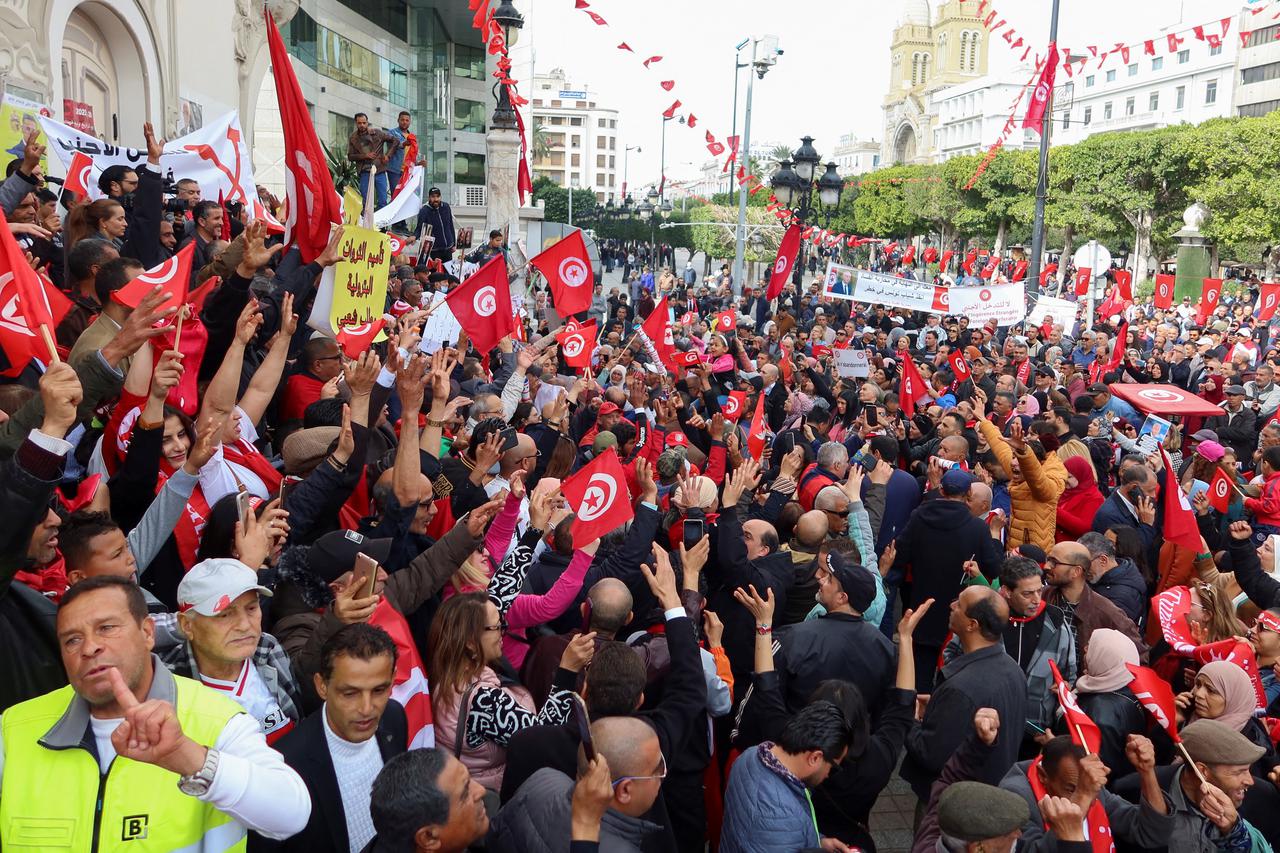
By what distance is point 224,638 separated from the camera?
122 inches

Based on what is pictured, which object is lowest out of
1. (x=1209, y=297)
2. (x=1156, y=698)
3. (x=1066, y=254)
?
(x=1156, y=698)

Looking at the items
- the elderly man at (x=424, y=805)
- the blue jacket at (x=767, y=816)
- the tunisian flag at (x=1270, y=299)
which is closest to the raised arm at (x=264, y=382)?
the elderly man at (x=424, y=805)

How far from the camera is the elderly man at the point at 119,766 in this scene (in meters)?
2.27

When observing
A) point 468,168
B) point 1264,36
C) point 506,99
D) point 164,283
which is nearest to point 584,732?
point 164,283

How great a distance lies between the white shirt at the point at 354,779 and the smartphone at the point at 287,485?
1.80 m

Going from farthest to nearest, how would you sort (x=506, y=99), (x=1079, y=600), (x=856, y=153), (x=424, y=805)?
1. (x=856, y=153)
2. (x=506, y=99)
3. (x=1079, y=600)
4. (x=424, y=805)

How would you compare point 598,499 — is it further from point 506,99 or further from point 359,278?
point 506,99

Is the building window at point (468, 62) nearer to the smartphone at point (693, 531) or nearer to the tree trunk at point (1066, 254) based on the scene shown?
the tree trunk at point (1066, 254)

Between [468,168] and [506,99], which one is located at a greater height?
[468,168]

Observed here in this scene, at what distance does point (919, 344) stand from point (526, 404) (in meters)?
11.5

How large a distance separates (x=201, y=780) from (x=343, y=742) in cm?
78

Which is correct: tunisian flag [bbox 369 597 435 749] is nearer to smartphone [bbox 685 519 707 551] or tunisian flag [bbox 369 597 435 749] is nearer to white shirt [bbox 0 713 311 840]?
white shirt [bbox 0 713 311 840]

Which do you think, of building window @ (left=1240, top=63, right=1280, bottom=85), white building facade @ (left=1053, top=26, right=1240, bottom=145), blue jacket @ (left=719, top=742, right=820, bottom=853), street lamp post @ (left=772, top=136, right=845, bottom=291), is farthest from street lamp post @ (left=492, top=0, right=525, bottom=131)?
building window @ (left=1240, top=63, right=1280, bottom=85)

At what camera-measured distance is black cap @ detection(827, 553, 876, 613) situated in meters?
4.58
